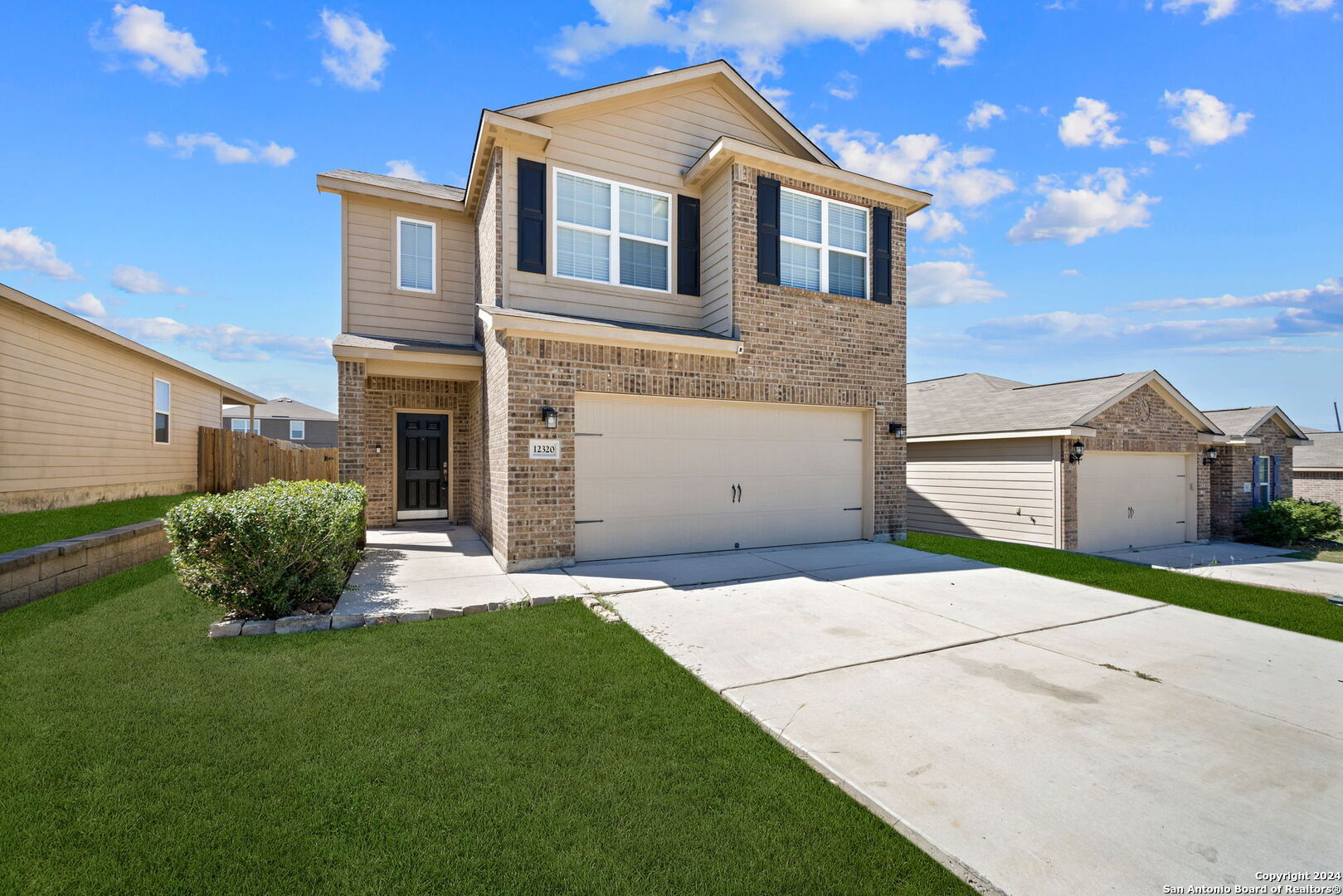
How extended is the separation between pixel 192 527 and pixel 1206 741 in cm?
770

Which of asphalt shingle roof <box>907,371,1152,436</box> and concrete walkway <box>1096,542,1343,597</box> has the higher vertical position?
asphalt shingle roof <box>907,371,1152,436</box>

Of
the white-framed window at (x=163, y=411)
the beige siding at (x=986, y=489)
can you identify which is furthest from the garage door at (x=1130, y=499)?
the white-framed window at (x=163, y=411)

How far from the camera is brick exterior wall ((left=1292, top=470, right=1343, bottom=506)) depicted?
20094 mm

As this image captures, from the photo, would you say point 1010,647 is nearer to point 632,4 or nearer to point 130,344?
point 632,4

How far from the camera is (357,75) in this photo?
930 centimetres

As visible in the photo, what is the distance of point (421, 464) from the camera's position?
39.2 ft

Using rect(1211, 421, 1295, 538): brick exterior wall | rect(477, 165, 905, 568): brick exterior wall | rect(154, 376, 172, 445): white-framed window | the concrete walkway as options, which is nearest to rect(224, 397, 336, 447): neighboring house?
rect(154, 376, 172, 445): white-framed window

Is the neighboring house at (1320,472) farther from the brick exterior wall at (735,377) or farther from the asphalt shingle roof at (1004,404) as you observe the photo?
the brick exterior wall at (735,377)

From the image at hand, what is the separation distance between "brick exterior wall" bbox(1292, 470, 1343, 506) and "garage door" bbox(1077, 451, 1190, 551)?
1237 cm

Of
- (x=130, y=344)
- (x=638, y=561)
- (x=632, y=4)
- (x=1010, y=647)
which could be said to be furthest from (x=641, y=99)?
(x=130, y=344)

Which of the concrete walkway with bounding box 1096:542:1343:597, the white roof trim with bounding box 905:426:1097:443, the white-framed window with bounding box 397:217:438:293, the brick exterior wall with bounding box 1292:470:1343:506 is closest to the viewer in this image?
the concrete walkway with bounding box 1096:542:1343:597

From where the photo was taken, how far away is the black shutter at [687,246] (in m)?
9.29

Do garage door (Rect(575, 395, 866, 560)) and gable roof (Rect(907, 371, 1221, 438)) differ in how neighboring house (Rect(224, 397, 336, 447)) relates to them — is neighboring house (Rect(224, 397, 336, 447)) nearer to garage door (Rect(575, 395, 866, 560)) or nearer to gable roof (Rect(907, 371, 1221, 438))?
garage door (Rect(575, 395, 866, 560))

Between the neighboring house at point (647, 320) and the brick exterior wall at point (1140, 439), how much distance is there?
13.2 feet
